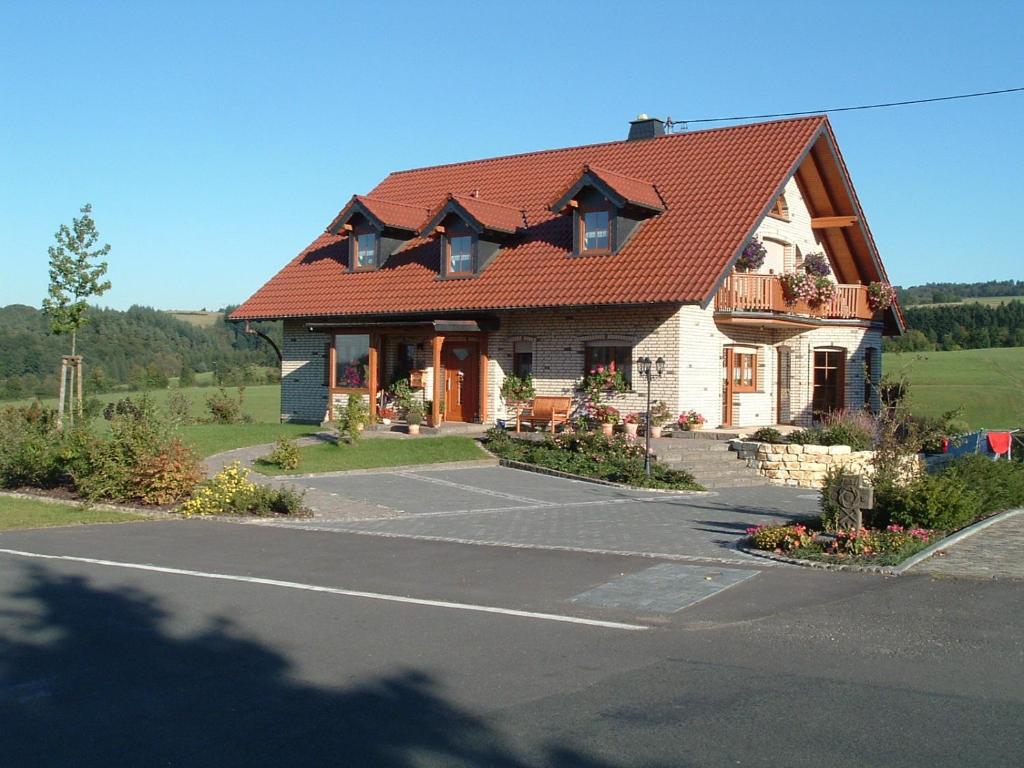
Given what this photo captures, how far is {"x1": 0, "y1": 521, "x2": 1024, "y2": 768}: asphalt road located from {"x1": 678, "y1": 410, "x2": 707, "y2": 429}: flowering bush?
12858 millimetres

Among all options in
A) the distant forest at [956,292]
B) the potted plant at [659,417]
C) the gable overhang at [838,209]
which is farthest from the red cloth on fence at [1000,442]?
the distant forest at [956,292]

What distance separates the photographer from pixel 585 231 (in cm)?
2636

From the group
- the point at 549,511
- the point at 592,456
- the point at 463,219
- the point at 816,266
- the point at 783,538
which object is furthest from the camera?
the point at 816,266

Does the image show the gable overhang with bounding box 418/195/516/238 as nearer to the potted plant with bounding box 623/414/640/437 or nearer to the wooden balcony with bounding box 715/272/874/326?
the wooden balcony with bounding box 715/272/874/326

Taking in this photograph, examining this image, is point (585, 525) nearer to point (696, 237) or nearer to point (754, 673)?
point (754, 673)

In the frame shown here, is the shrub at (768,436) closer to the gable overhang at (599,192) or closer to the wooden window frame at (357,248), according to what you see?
the gable overhang at (599,192)

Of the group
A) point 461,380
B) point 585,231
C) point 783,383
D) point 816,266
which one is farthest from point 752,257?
point 461,380

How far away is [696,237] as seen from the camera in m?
24.8

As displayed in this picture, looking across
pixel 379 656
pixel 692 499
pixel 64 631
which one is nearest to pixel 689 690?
pixel 379 656

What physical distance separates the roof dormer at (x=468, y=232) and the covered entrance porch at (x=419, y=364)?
1.91 metres

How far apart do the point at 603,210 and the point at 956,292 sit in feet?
292

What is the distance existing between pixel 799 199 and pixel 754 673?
940 inches

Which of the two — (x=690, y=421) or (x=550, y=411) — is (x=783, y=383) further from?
(x=550, y=411)

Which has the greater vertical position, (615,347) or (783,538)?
(615,347)
